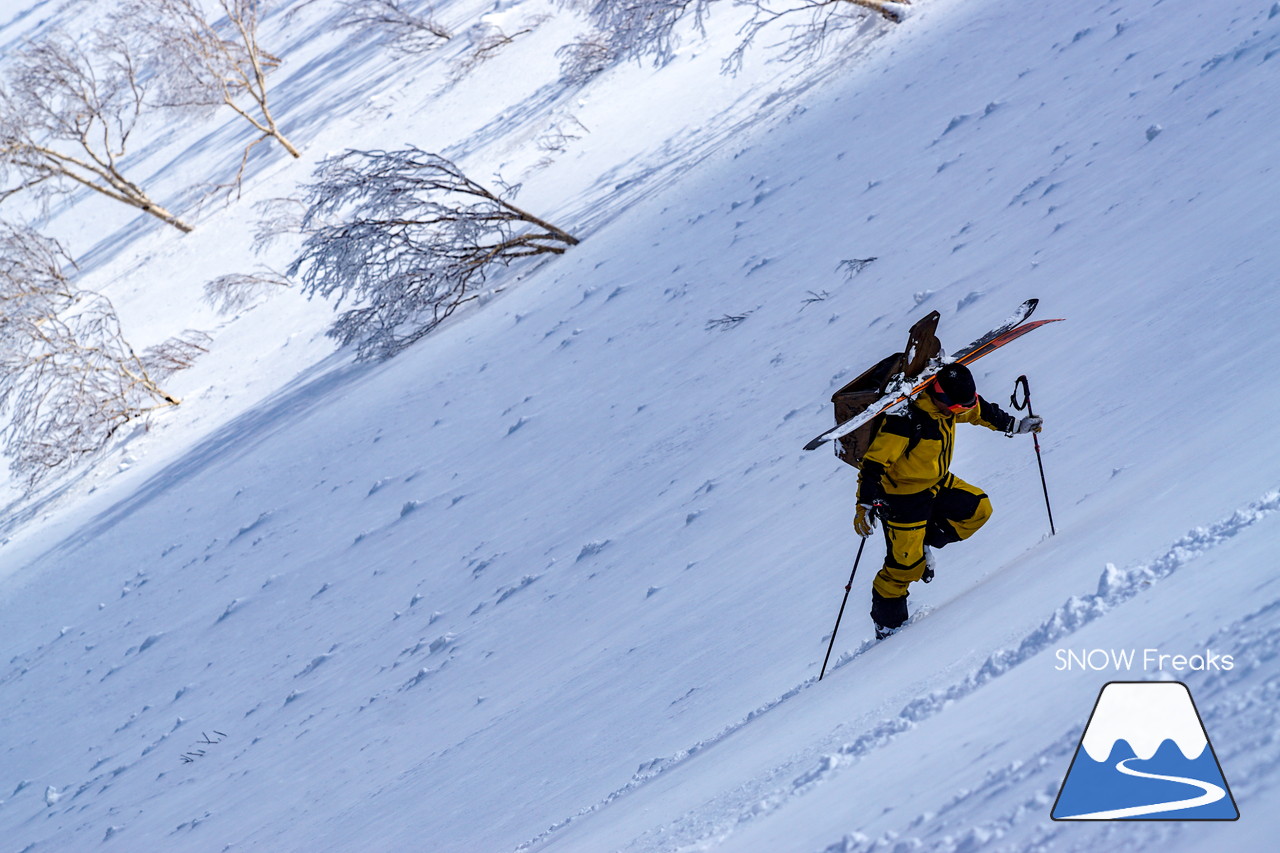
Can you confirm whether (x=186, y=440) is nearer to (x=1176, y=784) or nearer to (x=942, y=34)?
(x=942, y=34)

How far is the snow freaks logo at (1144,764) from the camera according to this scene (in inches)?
85.4

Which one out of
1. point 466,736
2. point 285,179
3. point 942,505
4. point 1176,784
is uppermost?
point 285,179

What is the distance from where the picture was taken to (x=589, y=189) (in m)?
13.2

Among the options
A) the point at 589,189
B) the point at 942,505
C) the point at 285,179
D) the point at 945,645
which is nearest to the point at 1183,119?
the point at 942,505

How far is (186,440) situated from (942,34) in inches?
407

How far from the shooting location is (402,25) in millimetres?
21078

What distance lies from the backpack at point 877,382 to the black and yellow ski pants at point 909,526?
274 mm

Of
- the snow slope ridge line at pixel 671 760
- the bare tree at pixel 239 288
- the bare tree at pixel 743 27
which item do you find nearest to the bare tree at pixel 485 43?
the bare tree at pixel 743 27

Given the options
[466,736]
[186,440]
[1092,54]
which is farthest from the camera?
[186,440]

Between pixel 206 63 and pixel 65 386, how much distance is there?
906 cm

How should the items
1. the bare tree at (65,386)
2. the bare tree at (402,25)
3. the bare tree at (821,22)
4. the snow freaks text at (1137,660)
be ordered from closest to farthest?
1. the snow freaks text at (1137,660)
2. the bare tree at (821,22)
3. the bare tree at (65,386)
4. the bare tree at (402,25)

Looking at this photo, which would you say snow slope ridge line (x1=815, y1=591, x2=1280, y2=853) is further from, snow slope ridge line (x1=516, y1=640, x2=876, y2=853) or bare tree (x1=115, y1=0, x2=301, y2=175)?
bare tree (x1=115, y1=0, x2=301, y2=175)

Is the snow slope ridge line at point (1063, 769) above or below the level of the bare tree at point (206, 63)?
below

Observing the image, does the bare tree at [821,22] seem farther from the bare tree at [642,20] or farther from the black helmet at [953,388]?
the black helmet at [953,388]
